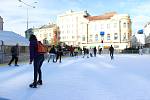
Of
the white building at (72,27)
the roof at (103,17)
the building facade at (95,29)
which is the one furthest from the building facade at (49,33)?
the roof at (103,17)

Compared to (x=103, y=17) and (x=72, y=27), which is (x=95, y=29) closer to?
(x=103, y=17)

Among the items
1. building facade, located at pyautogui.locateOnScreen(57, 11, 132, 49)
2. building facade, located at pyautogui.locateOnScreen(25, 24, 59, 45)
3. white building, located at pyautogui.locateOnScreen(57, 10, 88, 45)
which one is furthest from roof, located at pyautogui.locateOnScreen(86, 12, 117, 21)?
building facade, located at pyautogui.locateOnScreen(25, 24, 59, 45)

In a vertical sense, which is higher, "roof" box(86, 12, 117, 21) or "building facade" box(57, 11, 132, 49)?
"roof" box(86, 12, 117, 21)

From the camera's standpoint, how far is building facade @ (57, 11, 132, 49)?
90.7m

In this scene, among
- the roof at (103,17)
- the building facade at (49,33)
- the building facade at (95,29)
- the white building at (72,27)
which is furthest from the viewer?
the building facade at (49,33)

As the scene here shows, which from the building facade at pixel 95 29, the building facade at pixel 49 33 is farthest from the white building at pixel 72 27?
the building facade at pixel 49 33

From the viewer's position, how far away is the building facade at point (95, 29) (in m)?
90.7

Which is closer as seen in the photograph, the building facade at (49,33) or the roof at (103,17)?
the roof at (103,17)

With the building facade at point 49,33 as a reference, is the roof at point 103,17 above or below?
above

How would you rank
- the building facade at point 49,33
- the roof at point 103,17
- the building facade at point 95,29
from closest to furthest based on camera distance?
the building facade at point 95,29 < the roof at point 103,17 < the building facade at point 49,33

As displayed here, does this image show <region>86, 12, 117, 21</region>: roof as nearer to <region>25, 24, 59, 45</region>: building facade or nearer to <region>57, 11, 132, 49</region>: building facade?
<region>57, 11, 132, 49</region>: building facade

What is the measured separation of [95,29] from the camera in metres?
97.1

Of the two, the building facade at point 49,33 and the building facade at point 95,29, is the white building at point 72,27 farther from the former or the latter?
the building facade at point 49,33

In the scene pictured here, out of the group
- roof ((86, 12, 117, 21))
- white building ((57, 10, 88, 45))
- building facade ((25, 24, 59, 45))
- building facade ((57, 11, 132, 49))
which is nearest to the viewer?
building facade ((57, 11, 132, 49))
